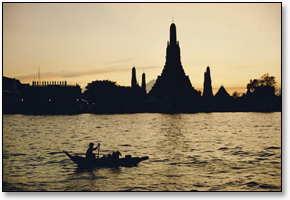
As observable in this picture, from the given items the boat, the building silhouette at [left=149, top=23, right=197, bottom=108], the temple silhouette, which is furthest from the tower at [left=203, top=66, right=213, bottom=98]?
the boat

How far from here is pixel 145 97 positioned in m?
A: 99.8

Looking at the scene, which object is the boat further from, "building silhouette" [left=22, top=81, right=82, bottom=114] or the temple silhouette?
"building silhouette" [left=22, top=81, right=82, bottom=114]

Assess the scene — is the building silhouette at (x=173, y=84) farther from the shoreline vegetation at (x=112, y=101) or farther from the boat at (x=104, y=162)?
the boat at (x=104, y=162)

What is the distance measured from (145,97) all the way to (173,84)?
8.38m

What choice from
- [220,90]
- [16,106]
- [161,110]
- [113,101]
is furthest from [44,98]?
[220,90]

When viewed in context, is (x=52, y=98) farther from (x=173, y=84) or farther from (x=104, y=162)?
(x=104, y=162)

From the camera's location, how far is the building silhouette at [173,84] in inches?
3807

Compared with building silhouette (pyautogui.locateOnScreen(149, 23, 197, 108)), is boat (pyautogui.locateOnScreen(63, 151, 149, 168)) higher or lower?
lower

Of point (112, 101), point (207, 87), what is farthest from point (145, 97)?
point (207, 87)

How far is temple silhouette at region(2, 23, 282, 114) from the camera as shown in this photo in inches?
3260

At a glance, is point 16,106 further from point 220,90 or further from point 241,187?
point 241,187

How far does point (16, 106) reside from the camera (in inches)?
3105

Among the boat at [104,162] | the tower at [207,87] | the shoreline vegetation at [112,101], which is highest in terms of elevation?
the tower at [207,87]

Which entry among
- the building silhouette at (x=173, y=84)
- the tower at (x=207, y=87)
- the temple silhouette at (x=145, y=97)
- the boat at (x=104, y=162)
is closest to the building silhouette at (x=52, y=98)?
the temple silhouette at (x=145, y=97)
